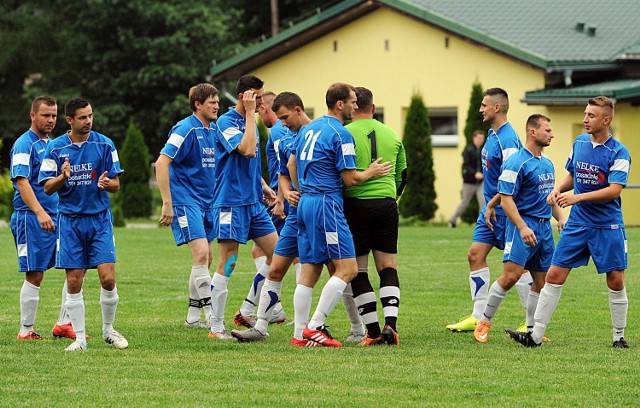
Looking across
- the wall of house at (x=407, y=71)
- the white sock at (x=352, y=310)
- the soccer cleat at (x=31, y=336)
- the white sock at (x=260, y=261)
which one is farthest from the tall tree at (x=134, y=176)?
the white sock at (x=352, y=310)

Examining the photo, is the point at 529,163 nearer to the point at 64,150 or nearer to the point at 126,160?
the point at 64,150

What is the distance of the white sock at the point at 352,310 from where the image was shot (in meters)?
11.0

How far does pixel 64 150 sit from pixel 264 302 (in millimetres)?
2132

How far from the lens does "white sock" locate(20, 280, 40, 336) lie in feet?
36.4

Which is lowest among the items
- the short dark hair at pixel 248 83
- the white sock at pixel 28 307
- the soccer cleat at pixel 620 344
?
the soccer cleat at pixel 620 344

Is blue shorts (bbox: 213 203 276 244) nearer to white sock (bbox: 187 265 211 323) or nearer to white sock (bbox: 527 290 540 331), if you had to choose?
white sock (bbox: 187 265 211 323)

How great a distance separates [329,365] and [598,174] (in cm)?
280

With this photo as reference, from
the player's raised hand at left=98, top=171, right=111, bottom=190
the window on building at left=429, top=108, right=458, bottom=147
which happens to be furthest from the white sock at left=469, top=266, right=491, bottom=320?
the window on building at left=429, top=108, right=458, bottom=147

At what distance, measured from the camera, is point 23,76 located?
169 feet

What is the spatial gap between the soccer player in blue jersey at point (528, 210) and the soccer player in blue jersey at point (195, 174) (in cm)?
257

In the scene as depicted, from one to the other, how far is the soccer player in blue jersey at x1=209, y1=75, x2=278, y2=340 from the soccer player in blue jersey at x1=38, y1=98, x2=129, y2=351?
124 cm

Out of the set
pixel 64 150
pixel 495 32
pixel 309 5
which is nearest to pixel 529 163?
pixel 64 150

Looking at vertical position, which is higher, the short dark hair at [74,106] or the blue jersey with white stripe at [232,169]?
the short dark hair at [74,106]

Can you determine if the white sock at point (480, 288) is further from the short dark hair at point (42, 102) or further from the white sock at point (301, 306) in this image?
the short dark hair at point (42, 102)
